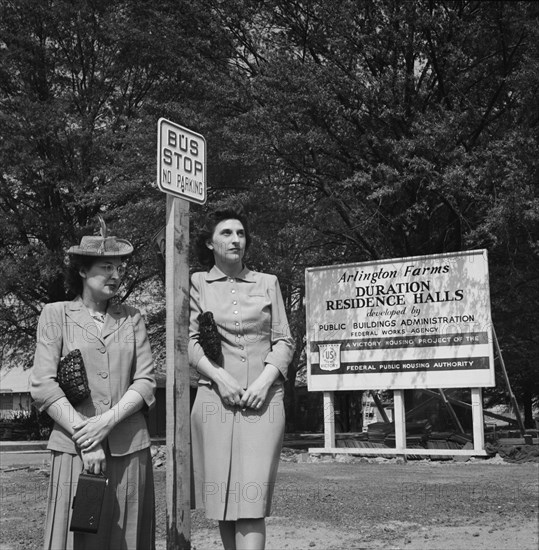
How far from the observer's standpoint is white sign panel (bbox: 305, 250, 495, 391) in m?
15.2

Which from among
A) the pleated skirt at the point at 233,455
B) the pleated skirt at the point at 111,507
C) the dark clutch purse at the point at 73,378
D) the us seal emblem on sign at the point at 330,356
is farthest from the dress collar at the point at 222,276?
the us seal emblem on sign at the point at 330,356

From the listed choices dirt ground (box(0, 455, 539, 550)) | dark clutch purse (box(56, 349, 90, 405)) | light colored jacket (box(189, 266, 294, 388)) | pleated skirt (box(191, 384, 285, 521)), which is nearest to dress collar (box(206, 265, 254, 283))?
light colored jacket (box(189, 266, 294, 388))

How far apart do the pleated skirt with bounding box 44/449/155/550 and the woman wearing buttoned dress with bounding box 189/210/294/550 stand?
1.01ft

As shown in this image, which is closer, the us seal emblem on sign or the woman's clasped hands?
the woman's clasped hands

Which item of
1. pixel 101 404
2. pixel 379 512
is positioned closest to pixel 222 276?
→ pixel 101 404

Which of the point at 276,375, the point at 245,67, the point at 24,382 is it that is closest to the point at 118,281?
the point at 276,375

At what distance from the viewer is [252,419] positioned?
418cm

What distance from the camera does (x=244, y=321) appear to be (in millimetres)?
4355

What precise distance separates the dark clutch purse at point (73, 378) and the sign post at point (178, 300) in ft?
1.40

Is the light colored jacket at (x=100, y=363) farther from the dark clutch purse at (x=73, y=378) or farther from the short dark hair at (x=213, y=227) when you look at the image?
the short dark hair at (x=213, y=227)

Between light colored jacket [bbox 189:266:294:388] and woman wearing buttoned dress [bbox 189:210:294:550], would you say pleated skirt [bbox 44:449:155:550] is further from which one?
light colored jacket [bbox 189:266:294:388]

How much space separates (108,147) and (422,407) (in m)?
12.6

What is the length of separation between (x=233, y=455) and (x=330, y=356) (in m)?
12.4

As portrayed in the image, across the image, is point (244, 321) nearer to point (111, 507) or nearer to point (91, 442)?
point (91, 442)
